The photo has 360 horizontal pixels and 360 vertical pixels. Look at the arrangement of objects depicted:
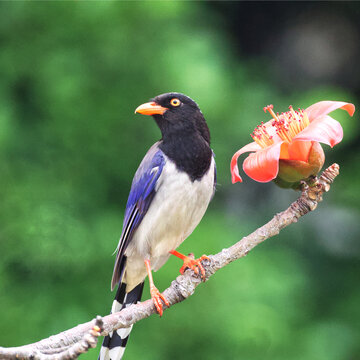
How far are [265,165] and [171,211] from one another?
1190 millimetres

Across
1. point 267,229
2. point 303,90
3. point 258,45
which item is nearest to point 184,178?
point 267,229

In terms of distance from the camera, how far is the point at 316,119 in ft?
7.69

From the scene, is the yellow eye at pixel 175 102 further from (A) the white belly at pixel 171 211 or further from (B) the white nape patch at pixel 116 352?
(B) the white nape patch at pixel 116 352

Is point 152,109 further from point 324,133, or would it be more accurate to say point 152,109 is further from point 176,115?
point 324,133

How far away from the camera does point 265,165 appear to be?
7.36 ft

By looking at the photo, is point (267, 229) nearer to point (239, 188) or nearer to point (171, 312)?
point (171, 312)

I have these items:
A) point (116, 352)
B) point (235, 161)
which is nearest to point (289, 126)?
point (235, 161)

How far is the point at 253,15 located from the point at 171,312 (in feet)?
14.4

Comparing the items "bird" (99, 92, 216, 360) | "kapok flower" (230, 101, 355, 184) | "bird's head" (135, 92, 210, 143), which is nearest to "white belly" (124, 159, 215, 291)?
"bird" (99, 92, 216, 360)

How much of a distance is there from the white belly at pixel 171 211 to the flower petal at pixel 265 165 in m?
1.05

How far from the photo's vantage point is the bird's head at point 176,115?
3400mm

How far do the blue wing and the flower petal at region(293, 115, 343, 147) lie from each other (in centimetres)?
130

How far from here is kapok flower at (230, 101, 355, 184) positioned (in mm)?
2240

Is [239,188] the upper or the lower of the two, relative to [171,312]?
upper
